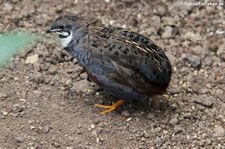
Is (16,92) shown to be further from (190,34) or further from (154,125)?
(190,34)

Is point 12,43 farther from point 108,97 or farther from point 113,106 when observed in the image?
point 113,106

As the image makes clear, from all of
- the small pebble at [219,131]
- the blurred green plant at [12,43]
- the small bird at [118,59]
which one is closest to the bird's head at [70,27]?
the small bird at [118,59]

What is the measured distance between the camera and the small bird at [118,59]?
6.00 metres

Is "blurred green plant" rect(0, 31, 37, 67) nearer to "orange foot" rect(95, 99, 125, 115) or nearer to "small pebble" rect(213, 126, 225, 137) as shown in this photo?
"orange foot" rect(95, 99, 125, 115)

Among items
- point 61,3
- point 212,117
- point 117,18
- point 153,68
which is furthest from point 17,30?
point 212,117

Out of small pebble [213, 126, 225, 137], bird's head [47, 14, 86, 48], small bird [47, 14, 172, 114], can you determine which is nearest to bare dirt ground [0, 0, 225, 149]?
small pebble [213, 126, 225, 137]

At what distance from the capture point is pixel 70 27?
6250 millimetres

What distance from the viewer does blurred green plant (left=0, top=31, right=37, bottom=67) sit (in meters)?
6.73

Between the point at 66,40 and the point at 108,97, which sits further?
the point at 108,97

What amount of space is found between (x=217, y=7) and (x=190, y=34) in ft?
2.19

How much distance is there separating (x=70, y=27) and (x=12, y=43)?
3.13 ft

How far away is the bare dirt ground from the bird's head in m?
0.54

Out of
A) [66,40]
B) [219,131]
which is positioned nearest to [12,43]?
[66,40]

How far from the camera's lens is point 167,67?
6.10 meters
